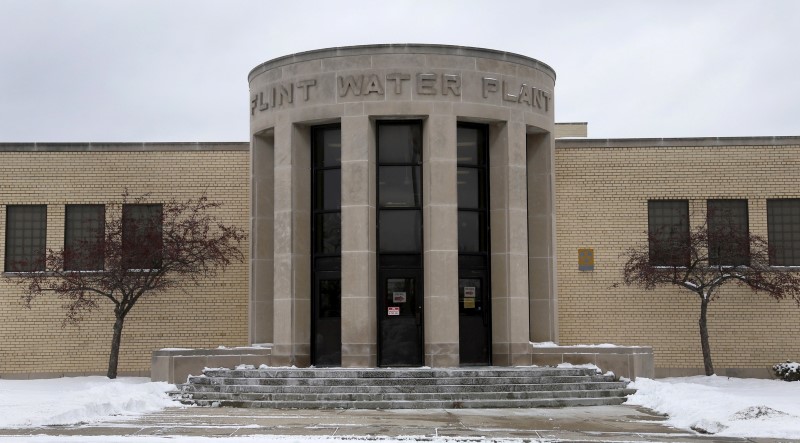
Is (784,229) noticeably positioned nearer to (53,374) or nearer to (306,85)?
(306,85)

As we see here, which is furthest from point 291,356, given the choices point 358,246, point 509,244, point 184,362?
point 509,244

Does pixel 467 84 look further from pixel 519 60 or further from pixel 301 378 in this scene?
pixel 301 378

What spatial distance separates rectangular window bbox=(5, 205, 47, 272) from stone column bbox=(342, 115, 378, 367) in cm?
976

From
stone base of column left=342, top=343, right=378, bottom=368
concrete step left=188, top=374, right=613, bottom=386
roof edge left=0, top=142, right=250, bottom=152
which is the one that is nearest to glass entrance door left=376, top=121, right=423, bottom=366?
stone base of column left=342, top=343, right=378, bottom=368

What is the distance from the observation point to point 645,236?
27.8 m

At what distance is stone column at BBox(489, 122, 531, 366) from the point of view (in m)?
24.1

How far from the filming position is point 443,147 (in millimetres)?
23656

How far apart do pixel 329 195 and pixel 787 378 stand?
12899mm

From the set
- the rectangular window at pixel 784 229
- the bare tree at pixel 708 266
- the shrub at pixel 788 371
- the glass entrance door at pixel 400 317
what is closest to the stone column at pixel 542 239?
the bare tree at pixel 708 266

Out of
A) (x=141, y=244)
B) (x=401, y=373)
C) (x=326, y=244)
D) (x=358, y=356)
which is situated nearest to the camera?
(x=401, y=373)

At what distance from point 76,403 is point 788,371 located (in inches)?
713

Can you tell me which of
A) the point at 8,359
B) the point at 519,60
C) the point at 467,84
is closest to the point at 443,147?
the point at 467,84

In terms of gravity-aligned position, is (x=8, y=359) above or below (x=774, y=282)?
below

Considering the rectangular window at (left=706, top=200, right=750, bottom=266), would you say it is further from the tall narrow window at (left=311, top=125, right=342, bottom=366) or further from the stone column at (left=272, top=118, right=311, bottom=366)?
the stone column at (left=272, top=118, right=311, bottom=366)
